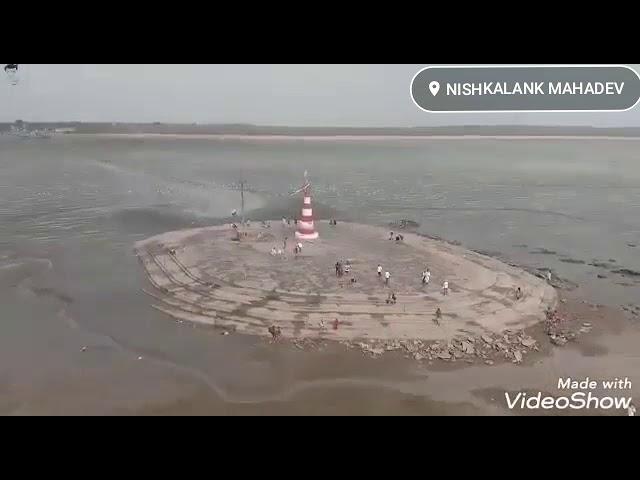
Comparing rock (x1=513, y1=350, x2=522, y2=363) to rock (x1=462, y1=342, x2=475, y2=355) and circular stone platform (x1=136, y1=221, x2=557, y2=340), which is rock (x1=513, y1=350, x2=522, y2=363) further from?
circular stone platform (x1=136, y1=221, x2=557, y2=340)

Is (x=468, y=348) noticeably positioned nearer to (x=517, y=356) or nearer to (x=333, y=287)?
(x=517, y=356)

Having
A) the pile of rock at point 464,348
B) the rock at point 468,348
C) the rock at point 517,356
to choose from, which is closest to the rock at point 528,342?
the pile of rock at point 464,348

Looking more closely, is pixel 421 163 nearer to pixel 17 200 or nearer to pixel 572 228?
pixel 572 228

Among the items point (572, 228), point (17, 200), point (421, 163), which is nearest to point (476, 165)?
point (421, 163)

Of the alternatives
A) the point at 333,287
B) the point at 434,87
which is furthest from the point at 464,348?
the point at 434,87

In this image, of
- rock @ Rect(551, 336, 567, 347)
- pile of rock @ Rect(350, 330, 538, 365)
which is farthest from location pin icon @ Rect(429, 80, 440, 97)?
rock @ Rect(551, 336, 567, 347)

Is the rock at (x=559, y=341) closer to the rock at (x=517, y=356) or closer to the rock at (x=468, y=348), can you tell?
the rock at (x=517, y=356)
